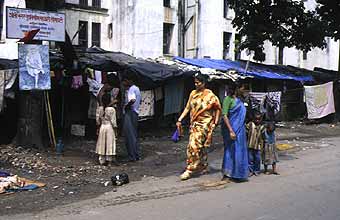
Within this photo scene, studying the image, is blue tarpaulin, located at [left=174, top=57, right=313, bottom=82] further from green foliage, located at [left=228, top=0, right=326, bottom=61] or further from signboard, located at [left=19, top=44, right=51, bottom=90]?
signboard, located at [left=19, top=44, right=51, bottom=90]

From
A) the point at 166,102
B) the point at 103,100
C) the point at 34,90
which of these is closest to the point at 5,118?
the point at 34,90

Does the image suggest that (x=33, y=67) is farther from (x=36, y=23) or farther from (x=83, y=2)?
(x=83, y=2)

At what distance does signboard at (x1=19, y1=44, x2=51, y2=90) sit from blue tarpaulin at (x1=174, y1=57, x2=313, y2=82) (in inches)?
341

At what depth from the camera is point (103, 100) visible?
9.63 metres

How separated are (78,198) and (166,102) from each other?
885 cm

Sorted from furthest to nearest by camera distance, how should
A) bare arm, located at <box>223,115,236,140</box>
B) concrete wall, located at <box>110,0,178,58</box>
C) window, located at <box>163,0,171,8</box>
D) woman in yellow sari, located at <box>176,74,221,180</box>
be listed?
window, located at <box>163,0,171,8</box> → concrete wall, located at <box>110,0,178,58</box> → woman in yellow sari, located at <box>176,74,221,180</box> → bare arm, located at <box>223,115,236,140</box>

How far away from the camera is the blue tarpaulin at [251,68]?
736 inches

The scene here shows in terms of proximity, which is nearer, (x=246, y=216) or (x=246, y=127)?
(x=246, y=216)

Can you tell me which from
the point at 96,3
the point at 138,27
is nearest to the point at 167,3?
the point at 138,27

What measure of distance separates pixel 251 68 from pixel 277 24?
269 centimetres

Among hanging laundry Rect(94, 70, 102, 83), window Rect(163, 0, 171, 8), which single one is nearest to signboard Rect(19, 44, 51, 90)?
hanging laundry Rect(94, 70, 102, 83)

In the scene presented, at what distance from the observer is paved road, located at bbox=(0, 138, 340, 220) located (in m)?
6.00

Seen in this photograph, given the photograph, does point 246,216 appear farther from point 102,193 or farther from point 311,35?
point 311,35

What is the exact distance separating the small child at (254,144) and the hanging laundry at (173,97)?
7.09m
